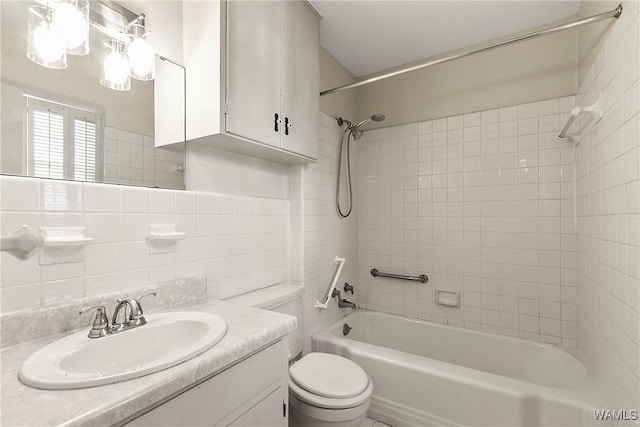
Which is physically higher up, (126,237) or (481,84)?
(481,84)

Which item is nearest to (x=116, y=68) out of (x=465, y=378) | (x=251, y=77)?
(x=251, y=77)

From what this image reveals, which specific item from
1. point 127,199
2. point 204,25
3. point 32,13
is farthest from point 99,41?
point 127,199

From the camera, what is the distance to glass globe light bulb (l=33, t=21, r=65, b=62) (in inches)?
37.6

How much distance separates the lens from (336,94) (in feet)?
7.77

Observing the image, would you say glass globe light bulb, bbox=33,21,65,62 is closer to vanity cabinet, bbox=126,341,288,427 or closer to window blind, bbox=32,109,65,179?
window blind, bbox=32,109,65,179

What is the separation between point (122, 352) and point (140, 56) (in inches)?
44.6

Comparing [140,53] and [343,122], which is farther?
[343,122]

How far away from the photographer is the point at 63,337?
0.88 meters

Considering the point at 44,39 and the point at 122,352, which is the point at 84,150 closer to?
the point at 44,39

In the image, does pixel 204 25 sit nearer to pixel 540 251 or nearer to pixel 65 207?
pixel 65 207

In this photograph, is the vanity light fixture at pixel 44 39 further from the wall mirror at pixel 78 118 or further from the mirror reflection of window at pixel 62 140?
the mirror reflection of window at pixel 62 140

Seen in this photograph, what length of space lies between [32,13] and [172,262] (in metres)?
0.96

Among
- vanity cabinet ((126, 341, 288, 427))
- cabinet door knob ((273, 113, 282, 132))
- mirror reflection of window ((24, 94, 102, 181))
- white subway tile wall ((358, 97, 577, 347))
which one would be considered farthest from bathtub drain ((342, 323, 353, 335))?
mirror reflection of window ((24, 94, 102, 181))

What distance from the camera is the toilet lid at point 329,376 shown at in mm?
1348
